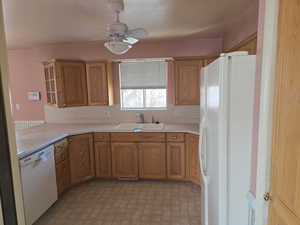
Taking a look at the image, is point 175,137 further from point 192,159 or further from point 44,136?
point 44,136

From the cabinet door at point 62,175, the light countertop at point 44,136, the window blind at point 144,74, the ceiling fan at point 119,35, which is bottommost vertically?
the cabinet door at point 62,175

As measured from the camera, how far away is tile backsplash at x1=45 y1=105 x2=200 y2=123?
373 centimetres

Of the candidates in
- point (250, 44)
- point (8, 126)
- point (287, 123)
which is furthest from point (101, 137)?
point (287, 123)

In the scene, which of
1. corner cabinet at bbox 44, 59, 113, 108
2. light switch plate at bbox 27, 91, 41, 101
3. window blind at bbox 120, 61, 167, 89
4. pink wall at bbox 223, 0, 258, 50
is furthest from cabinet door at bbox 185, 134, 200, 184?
light switch plate at bbox 27, 91, 41, 101

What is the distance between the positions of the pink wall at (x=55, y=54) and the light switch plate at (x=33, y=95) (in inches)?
2.5

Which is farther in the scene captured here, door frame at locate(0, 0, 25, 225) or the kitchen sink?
the kitchen sink

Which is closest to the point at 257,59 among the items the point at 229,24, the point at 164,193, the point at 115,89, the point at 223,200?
the point at 223,200

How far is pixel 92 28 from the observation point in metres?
2.83

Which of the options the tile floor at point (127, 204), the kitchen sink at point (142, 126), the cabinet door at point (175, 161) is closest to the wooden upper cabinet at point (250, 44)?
the cabinet door at point (175, 161)

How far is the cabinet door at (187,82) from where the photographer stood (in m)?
3.31

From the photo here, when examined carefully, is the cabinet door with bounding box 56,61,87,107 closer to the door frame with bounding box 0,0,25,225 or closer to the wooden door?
the door frame with bounding box 0,0,25,225

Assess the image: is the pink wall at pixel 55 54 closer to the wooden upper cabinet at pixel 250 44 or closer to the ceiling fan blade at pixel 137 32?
the wooden upper cabinet at pixel 250 44

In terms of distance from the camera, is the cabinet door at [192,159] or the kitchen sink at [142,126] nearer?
the cabinet door at [192,159]

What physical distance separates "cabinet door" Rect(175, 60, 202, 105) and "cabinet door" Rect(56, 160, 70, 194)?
1.99 meters
